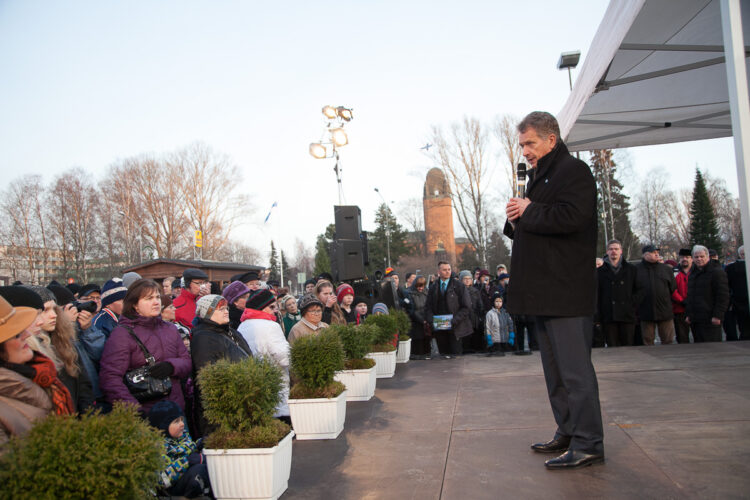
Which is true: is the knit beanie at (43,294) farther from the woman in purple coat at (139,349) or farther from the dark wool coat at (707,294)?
the dark wool coat at (707,294)

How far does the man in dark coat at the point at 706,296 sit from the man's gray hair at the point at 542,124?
21.1 feet

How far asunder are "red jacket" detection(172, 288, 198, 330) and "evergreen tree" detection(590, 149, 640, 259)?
3890 centimetres

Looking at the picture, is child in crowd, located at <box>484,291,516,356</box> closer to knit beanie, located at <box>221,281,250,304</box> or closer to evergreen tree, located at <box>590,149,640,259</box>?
knit beanie, located at <box>221,281,250,304</box>

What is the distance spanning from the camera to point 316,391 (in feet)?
15.8

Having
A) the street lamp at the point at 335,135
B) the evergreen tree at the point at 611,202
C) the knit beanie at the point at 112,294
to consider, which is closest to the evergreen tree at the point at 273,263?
the evergreen tree at the point at 611,202

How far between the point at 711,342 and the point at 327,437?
692 cm

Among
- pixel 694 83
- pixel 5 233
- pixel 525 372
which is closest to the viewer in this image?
pixel 694 83

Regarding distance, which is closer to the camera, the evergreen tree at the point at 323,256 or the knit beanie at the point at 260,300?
the knit beanie at the point at 260,300

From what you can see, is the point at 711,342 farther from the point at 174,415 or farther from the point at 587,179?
the point at 174,415

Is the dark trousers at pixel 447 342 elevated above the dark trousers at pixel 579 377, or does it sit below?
below

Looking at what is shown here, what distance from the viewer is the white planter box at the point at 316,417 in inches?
186

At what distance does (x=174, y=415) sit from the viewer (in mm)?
3629

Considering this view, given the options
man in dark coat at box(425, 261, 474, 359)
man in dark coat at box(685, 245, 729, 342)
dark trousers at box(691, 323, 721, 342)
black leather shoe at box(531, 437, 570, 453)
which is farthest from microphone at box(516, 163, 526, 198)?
dark trousers at box(691, 323, 721, 342)

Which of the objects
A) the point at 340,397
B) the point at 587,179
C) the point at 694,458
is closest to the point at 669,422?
the point at 694,458
